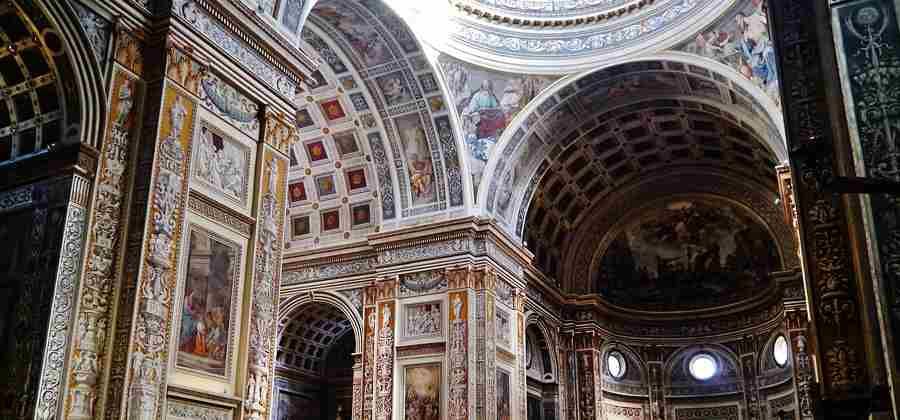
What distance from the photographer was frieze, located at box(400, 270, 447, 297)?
22750 mm

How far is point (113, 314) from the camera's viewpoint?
34.9ft

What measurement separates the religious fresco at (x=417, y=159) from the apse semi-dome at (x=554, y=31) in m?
2.41

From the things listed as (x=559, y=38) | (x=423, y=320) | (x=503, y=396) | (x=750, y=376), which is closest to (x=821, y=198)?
(x=423, y=320)

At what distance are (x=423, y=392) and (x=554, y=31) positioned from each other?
11219mm

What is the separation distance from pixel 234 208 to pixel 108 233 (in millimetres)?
2432

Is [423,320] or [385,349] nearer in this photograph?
[423,320]

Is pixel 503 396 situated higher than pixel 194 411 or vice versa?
pixel 503 396

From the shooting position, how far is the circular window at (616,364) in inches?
1193

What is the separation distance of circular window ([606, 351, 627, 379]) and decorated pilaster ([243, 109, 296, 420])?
63.0ft

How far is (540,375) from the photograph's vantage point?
90.9 feet

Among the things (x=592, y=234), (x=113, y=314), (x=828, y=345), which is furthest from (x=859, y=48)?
(x=592, y=234)

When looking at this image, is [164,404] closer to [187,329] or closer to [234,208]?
[187,329]

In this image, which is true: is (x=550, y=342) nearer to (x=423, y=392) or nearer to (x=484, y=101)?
(x=423, y=392)

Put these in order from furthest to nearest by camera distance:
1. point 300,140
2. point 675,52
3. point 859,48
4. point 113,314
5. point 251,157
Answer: point 300,140 → point 675,52 → point 251,157 → point 113,314 → point 859,48
